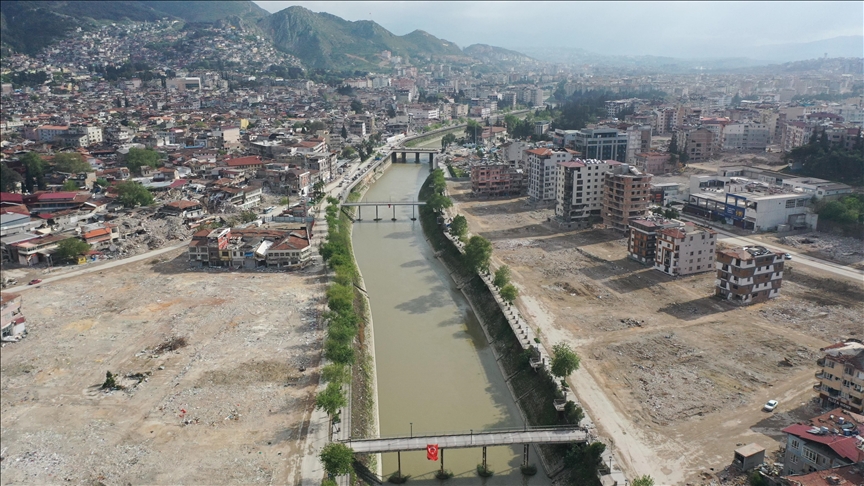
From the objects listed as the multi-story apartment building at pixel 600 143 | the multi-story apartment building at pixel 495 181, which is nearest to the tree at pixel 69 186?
the multi-story apartment building at pixel 495 181

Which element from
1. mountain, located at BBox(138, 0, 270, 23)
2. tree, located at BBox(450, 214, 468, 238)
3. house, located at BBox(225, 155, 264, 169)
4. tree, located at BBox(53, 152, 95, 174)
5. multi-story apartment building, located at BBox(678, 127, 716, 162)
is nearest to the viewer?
tree, located at BBox(450, 214, 468, 238)

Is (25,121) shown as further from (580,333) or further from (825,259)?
(825,259)

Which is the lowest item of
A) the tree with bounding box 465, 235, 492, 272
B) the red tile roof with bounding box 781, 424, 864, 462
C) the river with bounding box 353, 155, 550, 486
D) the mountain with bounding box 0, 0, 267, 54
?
the river with bounding box 353, 155, 550, 486

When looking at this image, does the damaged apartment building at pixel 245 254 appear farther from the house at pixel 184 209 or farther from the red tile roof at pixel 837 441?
the red tile roof at pixel 837 441

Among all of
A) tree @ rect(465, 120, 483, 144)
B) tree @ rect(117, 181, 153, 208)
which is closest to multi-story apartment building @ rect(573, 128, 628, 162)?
tree @ rect(465, 120, 483, 144)

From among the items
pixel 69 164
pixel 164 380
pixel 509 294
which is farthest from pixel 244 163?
pixel 164 380

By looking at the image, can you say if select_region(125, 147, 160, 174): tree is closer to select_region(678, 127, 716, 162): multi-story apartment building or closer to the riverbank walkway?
the riverbank walkway

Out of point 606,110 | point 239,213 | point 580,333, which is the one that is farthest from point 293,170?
point 606,110
